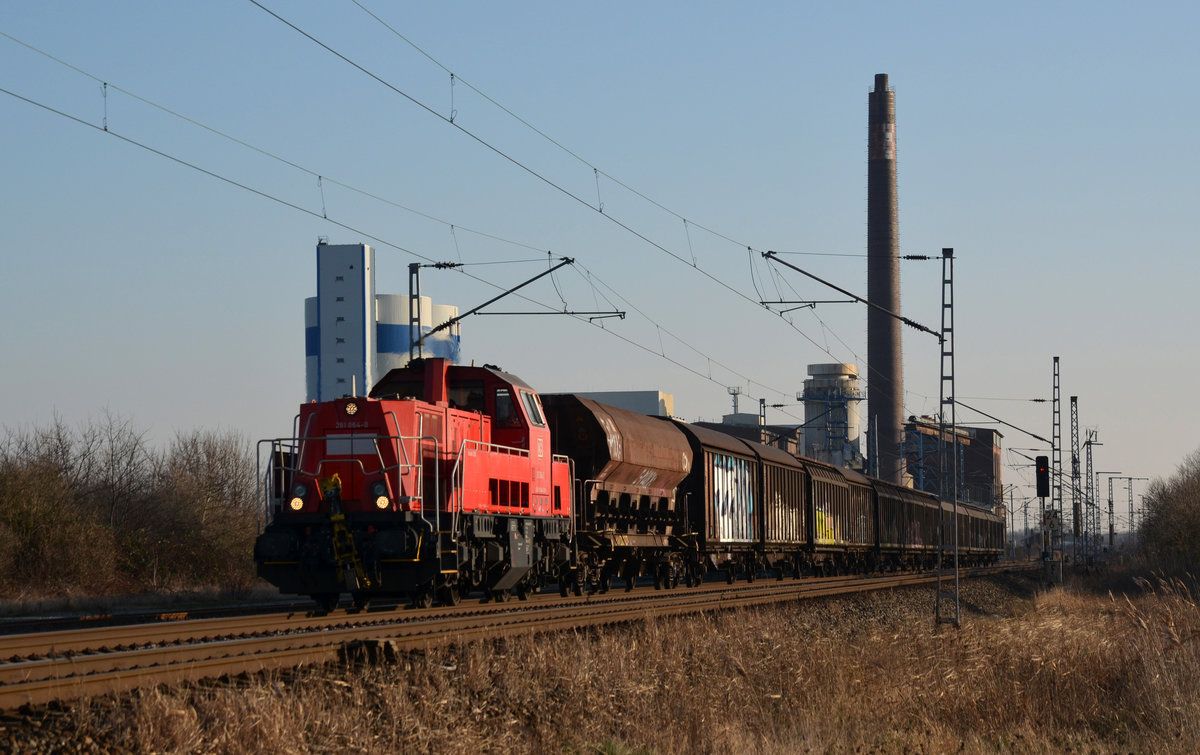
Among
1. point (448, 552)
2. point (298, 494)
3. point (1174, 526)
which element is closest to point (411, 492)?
point (448, 552)

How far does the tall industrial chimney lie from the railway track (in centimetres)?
7791

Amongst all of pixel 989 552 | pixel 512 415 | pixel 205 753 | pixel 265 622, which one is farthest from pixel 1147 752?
pixel 989 552

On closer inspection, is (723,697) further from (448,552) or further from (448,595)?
(448,595)

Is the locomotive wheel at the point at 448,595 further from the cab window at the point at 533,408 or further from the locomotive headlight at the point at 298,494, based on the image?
the cab window at the point at 533,408

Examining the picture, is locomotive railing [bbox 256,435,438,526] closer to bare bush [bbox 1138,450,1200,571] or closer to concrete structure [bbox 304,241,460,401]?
bare bush [bbox 1138,450,1200,571]

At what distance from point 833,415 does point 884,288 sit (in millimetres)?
24272

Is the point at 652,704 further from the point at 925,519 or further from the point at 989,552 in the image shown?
the point at 989,552

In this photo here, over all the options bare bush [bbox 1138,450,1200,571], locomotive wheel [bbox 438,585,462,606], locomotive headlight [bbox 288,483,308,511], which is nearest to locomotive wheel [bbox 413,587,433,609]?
locomotive wheel [bbox 438,585,462,606]

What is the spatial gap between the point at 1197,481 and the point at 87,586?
6200 cm

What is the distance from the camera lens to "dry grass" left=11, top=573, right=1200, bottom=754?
28.1ft

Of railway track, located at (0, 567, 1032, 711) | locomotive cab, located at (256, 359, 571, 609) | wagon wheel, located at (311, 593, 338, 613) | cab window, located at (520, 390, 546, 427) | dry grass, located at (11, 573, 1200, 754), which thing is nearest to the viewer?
dry grass, located at (11, 573, 1200, 754)

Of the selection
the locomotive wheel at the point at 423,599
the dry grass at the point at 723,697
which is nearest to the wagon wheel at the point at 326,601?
the locomotive wheel at the point at 423,599

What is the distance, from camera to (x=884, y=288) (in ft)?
311

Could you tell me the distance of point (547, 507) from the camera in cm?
2130
